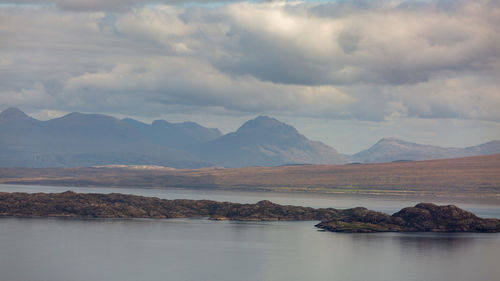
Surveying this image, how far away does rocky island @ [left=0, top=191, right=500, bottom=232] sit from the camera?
378ft

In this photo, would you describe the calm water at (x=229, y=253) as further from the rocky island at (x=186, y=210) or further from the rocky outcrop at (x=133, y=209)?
the rocky outcrop at (x=133, y=209)

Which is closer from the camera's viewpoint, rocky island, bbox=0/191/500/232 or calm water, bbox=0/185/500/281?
calm water, bbox=0/185/500/281

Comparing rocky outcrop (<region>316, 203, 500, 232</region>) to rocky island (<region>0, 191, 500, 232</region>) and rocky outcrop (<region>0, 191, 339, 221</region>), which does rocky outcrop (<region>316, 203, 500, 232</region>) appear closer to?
rocky island (<region>0, 191, 500, 232</region>)

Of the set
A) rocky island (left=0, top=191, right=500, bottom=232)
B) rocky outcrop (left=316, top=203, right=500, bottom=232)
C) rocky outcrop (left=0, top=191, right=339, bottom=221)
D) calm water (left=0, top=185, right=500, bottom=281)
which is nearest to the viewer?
calm water (left=0, top=185, right=500, bottom=281)

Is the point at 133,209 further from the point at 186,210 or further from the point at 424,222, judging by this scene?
the point at 424,222

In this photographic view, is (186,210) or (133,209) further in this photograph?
(186,210)

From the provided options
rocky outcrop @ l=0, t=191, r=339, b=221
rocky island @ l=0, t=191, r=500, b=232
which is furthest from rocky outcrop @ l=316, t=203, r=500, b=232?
rocky outcrop @ l=0, t=191, r=339, b=221

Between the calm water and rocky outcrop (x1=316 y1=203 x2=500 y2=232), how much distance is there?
4607 mm

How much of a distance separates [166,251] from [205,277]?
58.7ft

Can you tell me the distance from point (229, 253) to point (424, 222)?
41271mm

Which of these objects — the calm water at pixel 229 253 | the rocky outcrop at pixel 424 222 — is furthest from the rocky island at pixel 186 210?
the calm water at pixel 229 253

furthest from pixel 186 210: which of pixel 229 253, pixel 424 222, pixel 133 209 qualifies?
pixel 229 253

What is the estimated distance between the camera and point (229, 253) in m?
87.6

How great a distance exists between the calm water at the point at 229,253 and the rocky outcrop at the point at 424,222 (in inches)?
181
